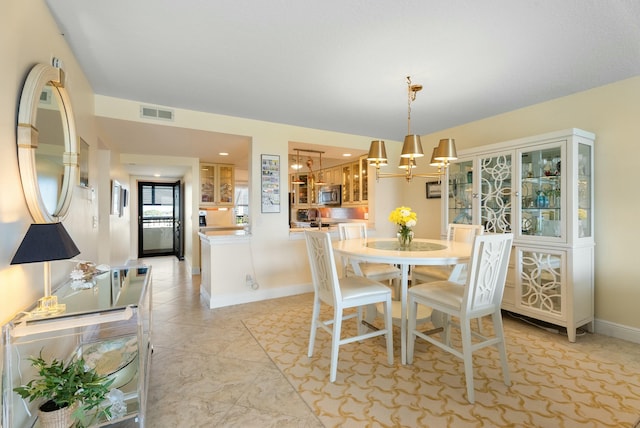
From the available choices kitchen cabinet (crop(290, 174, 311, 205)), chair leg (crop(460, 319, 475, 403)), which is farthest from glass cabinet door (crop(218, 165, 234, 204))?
chair leg (crop(460, 319, 475, 403))

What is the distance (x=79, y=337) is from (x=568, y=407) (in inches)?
128

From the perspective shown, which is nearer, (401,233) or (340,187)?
(401,233)

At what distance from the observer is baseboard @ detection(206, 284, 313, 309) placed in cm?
348

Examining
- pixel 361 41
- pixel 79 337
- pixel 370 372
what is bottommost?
pixel 370 372

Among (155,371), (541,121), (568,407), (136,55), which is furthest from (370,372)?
(541,121)

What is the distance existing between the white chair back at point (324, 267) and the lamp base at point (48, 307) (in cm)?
146

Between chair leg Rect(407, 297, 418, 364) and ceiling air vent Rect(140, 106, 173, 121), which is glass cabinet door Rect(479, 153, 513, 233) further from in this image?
ceiling air vent Rect(140, 106, 173, 121)

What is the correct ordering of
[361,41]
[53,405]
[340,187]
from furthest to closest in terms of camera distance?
[340,187] → [361,41] → [53,405]

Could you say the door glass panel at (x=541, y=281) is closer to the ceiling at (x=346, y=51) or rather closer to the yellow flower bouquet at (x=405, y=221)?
the yellow flower bouquet at (x=405, y=221)

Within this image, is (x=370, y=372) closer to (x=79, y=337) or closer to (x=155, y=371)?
(x=155, y=371)

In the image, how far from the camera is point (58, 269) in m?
1.79

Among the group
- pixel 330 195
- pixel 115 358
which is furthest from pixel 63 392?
pixel 330 195

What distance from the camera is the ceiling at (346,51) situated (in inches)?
65.0

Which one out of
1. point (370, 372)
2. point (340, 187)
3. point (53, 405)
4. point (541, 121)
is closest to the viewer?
point (53, 405)
